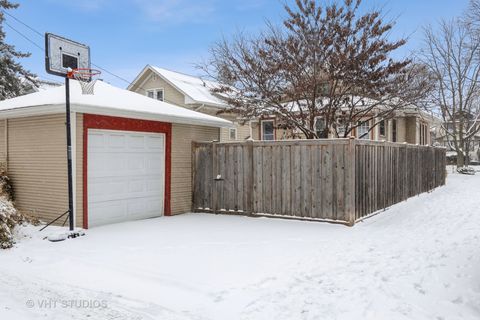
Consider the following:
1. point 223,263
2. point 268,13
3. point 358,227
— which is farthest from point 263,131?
point 223,263

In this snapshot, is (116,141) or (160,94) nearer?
(116,141)

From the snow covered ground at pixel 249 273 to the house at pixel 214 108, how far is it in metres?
11.8

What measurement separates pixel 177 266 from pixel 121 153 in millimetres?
4082

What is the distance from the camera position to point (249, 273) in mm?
5027

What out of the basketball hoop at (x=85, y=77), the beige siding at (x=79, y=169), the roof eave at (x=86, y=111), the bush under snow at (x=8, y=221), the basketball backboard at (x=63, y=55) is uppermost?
the basketball backboard at (x=63, y=55)

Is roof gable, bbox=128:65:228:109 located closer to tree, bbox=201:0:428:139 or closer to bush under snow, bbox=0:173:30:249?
tree, bbox=201:0:428:139

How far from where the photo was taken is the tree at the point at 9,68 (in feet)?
64.9

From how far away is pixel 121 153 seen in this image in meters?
8.70

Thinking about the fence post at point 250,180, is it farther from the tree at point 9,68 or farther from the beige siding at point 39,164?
the tree at point 9,68

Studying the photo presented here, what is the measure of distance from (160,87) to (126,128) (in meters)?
12.8

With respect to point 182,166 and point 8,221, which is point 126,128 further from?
point 8,221

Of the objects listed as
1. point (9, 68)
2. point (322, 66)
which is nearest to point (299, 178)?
point (322, 66)

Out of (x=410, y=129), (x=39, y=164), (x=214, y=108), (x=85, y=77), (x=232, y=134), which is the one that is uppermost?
(x=214, y=108)

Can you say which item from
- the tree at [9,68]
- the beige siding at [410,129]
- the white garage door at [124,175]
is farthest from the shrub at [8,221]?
the beige siding at [410,129]
